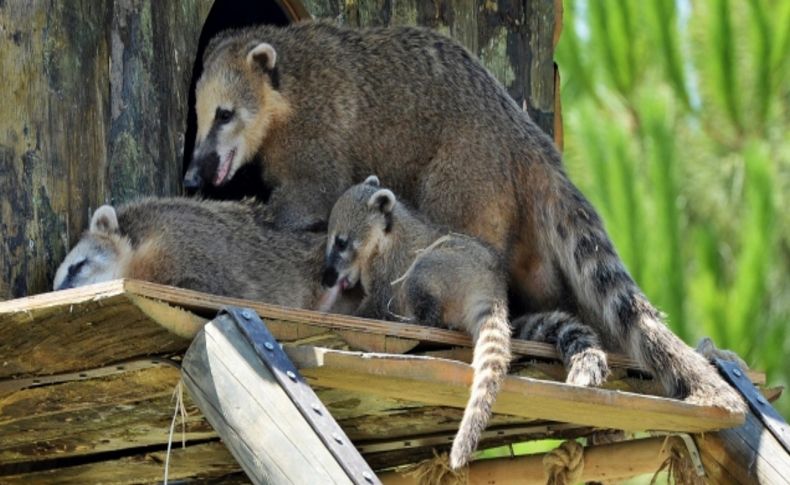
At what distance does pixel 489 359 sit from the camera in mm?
6430

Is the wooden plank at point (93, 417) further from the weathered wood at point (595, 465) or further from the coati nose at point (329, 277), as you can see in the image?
the weathered wood at point (595, 465)

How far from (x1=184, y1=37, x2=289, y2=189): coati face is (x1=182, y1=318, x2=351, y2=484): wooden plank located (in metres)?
2.43

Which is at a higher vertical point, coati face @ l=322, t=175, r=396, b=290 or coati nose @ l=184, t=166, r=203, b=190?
coati nose @ l=184, t=166, r=203, b=190

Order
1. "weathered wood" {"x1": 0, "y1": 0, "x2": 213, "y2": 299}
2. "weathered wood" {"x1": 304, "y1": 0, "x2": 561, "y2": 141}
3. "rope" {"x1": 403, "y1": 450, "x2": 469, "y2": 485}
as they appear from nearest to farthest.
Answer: "weathered wood" {"x1": 0, "y1": 0, "x2": 213, "y2": 299} → "rope" {"x1": 403, "y1": 450, "x2": 469, "y2": 485} → "weathered wood" {"x1": 304, "y1": 0, "x2": 561, "y2": 141}

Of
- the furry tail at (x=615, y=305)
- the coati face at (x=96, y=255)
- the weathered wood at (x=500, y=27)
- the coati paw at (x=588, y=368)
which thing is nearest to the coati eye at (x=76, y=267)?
the coati face at (x=96, y=255)

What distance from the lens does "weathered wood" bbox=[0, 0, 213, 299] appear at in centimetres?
721

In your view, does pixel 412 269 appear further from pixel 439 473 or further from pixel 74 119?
pixel 74 119


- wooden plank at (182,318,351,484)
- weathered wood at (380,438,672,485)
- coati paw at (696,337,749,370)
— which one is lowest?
weathered wood at (380,438,672,485)

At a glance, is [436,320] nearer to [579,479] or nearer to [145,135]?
[579,479]

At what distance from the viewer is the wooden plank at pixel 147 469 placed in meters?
7.53

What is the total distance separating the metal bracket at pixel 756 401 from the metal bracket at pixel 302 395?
2.27 meters

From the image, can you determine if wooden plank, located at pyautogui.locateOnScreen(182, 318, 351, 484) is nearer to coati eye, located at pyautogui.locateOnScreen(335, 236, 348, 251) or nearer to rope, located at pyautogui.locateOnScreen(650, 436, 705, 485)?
coati eye, located at pyautogui.locateOnScreen(335, 236, 348, 251)

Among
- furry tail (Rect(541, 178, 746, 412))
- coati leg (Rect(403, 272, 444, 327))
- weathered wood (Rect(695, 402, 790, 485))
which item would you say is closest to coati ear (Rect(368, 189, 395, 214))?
coati leg (Rect(403, 272, 444, 327))

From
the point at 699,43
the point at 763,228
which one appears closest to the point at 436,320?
the point at 763,228
